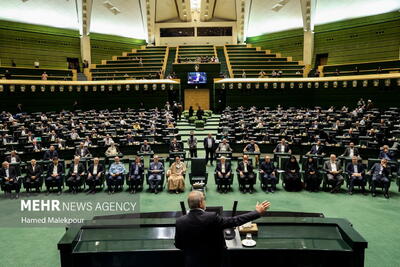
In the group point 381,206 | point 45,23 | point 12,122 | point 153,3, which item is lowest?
point 381,206

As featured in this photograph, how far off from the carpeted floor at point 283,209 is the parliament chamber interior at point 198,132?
48 mm

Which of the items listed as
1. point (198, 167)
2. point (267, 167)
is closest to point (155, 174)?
point (198, 167)

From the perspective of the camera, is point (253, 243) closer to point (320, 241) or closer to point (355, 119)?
point (320, 241)

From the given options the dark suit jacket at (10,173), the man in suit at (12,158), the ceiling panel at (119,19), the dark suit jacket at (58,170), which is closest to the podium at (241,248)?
the dark suit jacket at (58,170)

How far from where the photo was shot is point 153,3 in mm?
31406

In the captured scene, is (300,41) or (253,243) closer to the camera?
(253,243)

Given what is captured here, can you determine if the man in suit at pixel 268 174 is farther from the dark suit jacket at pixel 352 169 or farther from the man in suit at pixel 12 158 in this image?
the man in suit at pixel 12 158

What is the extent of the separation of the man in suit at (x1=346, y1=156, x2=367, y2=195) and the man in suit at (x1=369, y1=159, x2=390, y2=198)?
0.81 ft

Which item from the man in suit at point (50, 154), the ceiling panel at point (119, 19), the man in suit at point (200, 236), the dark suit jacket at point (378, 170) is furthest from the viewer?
the ceiling panel at point (119, 19)

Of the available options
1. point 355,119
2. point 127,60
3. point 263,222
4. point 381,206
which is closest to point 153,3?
point 127,60

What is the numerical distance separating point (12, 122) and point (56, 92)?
5.42 metres

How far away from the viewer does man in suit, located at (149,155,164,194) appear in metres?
9.37

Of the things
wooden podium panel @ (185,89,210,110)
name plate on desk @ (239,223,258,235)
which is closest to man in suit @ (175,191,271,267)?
name plate on desk @ (239,223,258,235)

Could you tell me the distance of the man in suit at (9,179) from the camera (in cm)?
910
